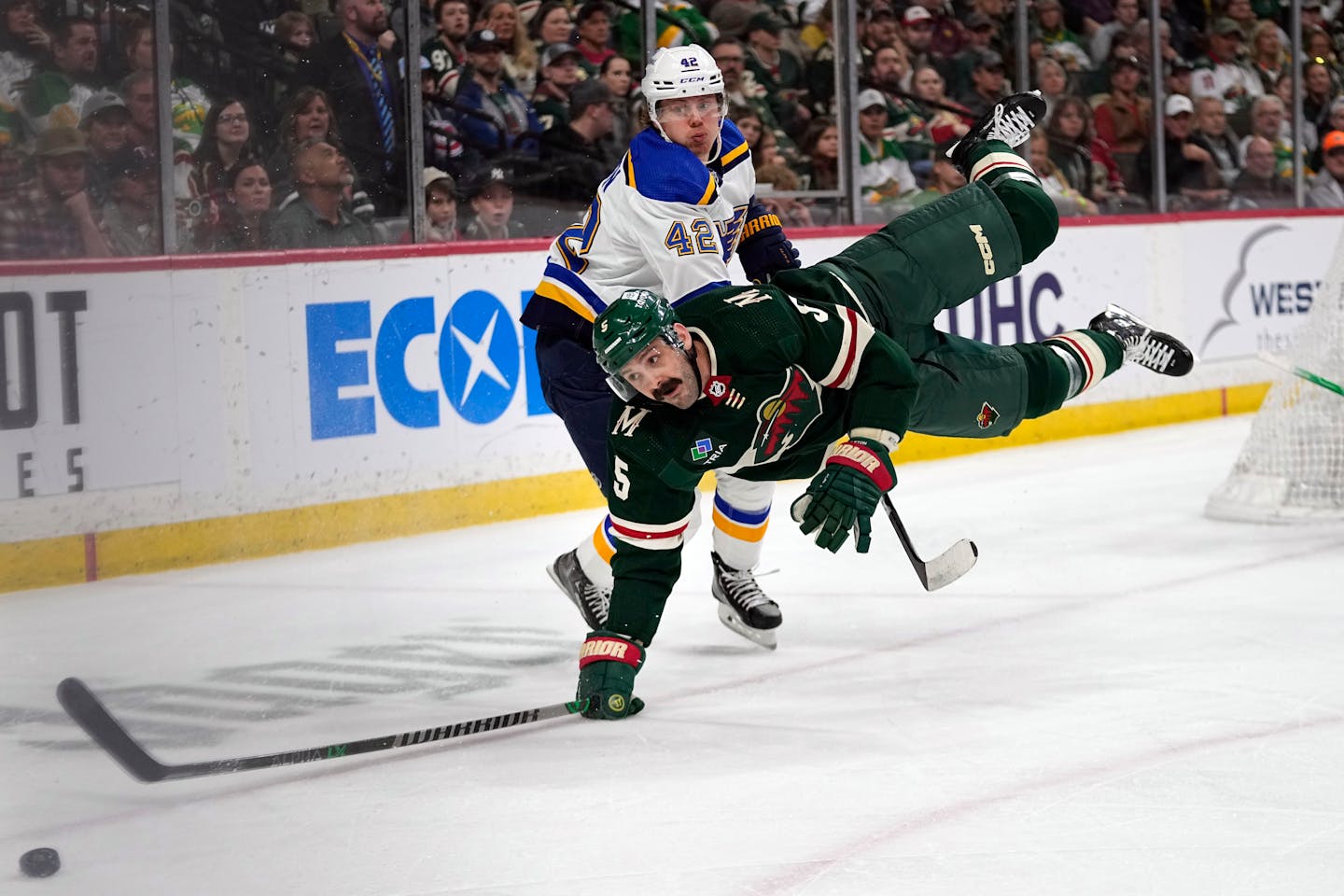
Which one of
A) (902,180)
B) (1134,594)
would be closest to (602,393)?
(1134,594)

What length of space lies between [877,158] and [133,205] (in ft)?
11.0

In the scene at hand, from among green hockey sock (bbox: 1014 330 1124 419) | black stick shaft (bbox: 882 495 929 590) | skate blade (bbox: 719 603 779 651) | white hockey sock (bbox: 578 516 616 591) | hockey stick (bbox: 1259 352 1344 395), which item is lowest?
skate blade (bbox: 719 603 779 651)

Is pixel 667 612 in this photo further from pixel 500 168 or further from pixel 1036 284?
pixel 1036 284

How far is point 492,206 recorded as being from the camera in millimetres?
6035

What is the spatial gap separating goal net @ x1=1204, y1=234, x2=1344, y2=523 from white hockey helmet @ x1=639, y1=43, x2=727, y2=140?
8.02 ft

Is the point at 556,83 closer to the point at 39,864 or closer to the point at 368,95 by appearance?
the point at 368,95

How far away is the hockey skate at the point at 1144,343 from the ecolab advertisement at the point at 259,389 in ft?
8.09

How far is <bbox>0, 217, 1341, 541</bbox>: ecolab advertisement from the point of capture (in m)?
4.71

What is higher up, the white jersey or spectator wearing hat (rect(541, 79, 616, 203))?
spectator wearing hat (rect(541, 79, 616, 203))

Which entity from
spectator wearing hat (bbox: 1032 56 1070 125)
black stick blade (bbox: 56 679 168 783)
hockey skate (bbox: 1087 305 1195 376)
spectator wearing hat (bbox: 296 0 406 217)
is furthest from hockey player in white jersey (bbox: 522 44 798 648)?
spectator wearing hat (bbox: 1032 56 1070 125)

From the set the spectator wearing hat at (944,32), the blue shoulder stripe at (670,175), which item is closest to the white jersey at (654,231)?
the blue shoulder stripe at (670,175)

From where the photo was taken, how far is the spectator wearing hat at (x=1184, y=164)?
839cm

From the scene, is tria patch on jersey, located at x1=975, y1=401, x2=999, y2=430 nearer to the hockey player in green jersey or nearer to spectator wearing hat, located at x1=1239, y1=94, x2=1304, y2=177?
the hockey player in green jersey

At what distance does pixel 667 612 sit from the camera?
14.0ft
